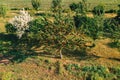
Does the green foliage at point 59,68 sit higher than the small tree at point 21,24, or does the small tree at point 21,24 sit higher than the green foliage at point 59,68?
the small tree at point 21,24

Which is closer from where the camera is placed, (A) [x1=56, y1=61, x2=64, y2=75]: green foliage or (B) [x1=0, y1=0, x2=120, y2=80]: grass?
(B) [x1=0, y1=0, x2=120, y2=80]: grass

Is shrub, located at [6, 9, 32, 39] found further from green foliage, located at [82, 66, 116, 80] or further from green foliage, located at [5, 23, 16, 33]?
green foliage, located at [82, 66, 116, 80]

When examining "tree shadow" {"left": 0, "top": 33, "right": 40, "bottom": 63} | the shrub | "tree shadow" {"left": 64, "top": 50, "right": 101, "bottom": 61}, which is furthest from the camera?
the shrub

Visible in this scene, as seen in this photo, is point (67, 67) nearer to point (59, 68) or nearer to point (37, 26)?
point (59, 68)

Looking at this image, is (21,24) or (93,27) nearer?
(93,27)

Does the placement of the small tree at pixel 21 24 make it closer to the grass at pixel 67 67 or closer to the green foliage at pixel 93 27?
the grass at pixel 67 67

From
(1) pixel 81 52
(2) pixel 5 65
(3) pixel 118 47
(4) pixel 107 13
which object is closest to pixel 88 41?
(1) pixel 81 52

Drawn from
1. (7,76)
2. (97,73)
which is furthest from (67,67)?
(7,76)

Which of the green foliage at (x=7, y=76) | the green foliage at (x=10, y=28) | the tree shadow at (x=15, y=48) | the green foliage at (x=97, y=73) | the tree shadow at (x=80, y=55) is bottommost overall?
the green foliage at (x=97, y=73)

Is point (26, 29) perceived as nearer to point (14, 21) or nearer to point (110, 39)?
point (14, 21)

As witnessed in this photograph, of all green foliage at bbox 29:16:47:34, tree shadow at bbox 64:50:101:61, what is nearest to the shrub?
green foliage at bbox 29:16:47:34

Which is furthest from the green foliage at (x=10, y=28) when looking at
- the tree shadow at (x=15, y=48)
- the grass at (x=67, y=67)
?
the grass at (x=67, y=67)

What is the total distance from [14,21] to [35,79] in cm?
1709

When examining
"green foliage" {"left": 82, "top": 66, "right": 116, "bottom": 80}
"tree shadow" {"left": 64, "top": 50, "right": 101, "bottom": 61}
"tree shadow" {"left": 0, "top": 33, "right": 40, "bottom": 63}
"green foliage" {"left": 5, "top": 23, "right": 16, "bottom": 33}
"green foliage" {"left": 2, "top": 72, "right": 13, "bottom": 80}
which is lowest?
"green foliage" {"left": 82, "top": 66, "right": 116, "bottom": 80}
